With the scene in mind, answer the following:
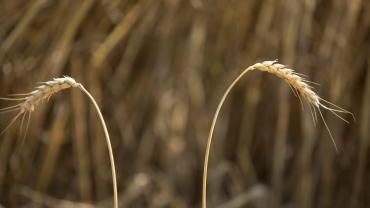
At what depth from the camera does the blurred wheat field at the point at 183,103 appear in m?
2.35

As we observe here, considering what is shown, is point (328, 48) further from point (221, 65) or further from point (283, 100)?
point (221, 65)

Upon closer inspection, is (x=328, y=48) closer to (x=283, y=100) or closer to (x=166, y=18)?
(x=283, y=100)

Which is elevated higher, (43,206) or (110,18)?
(110,18)

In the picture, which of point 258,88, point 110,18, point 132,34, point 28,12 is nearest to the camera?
point 28,12

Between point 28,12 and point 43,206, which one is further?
point 43,206

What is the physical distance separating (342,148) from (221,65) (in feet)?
1.96

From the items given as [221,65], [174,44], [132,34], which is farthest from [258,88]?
[132,34]

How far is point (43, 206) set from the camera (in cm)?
256

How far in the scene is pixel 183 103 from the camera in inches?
112

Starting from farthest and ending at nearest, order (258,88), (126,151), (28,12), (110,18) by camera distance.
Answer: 1. (126,151)
2. (258,88)
3. (110,18)
4. (28,12)

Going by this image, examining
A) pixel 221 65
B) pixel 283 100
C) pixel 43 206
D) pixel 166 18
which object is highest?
pixel 166 18

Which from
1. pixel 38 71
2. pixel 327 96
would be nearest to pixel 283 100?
pixel 327 96

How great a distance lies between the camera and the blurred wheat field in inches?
92.7

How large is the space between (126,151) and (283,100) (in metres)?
0.78
